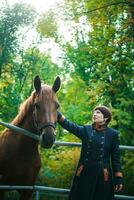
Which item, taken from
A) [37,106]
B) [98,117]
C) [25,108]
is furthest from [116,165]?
[25,108]

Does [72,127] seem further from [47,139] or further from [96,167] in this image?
[47,139]

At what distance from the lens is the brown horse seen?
500 centimetres

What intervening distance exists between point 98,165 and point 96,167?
0.12 feet

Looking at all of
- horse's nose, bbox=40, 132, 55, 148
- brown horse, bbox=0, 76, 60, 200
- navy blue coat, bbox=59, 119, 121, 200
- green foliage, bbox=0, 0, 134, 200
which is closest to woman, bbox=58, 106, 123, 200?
navy blue coat, bbox=59, 119, 121, 200

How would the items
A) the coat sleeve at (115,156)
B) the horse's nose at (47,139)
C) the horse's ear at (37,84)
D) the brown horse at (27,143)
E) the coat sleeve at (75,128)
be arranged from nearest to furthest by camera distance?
the horse's nose at (47,139) → the brown horse at (27,143) → the horse's ear at (37,84) → the coat sleeve at (115,156) → the coat sleeve at (75,128)

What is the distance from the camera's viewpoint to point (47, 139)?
4.72 m

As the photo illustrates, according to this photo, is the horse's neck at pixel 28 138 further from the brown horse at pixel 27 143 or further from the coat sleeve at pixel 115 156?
the coat sleeve at pixel 115 156

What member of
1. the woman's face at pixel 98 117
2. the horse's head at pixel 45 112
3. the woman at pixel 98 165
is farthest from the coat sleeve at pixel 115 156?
the horse's head at pixel 45 112

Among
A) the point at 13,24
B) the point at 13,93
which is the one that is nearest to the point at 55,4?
the point at 13,24

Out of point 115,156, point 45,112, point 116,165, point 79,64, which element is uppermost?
point 79,64

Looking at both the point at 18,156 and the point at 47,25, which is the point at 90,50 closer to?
the point at 47,25

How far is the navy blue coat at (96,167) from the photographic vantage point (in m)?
5.20

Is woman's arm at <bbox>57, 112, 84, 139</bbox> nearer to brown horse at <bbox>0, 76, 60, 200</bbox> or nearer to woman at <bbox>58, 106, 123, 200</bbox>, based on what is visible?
woman at <bbox>58, 106, 123, 200</bbox>

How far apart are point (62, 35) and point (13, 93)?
791 centimetres
